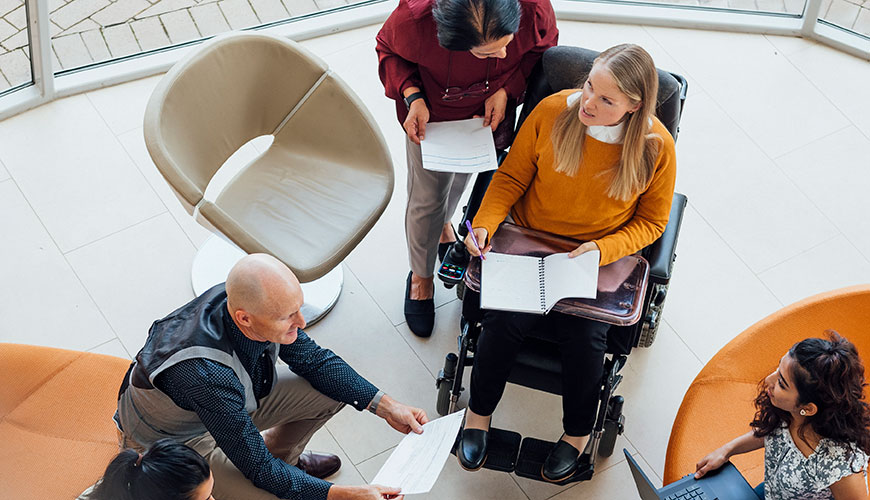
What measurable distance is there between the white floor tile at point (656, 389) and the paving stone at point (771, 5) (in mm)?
1827

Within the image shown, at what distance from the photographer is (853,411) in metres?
2.21

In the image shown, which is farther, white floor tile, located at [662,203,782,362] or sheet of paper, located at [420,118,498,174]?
white floor tile, located at [662,203,782,362]

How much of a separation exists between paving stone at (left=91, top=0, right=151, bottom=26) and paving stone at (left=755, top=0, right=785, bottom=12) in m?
2.71

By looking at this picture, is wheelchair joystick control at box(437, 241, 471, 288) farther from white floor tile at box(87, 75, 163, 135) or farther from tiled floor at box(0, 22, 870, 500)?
white floor tile at box(87, 75, 163, 135)

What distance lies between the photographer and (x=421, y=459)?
2322 mm

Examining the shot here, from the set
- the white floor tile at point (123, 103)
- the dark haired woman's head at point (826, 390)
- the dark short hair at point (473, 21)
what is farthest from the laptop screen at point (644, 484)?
the white floor tile at point (123, 103)

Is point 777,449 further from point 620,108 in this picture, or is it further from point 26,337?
point 26,337

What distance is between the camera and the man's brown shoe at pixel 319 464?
286 cm

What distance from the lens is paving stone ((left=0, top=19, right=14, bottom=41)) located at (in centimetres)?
349

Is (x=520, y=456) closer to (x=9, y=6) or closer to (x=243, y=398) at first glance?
(x=243, y=398)

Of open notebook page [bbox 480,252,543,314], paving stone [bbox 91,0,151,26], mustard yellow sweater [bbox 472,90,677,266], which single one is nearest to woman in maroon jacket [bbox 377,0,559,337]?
mustard yellow sweater [bbox 472,90,677,266]

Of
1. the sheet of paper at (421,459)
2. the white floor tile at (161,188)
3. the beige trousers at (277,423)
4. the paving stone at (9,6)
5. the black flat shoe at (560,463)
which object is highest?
the paving stone at (9,6)

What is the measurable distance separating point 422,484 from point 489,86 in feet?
3.79

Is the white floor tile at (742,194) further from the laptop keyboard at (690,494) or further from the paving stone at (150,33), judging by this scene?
the paving stone at (150,33)
